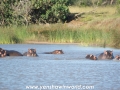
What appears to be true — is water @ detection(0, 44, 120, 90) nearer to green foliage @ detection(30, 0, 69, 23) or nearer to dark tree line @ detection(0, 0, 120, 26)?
dark tree line @ detection(0, 0, 120, 26)

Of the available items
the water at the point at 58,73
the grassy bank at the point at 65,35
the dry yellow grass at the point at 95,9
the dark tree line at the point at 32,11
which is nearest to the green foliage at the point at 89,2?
the dry yellow grass at the point at 95,9

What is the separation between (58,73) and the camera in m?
13.6

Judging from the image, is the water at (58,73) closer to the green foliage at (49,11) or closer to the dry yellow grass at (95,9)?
the green foliage at (49,11)

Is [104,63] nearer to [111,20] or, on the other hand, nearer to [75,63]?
[75,63]

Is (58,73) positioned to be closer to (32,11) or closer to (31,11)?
(31,11)

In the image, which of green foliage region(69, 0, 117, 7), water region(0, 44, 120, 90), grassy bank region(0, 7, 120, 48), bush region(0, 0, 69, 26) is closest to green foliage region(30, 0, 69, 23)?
bush region(0, 0, 69, 26)

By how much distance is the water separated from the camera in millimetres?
11634

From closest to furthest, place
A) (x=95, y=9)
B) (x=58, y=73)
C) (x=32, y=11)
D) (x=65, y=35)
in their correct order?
(x=58, y=73), (x=65, y=35), (x=32, y=11), (x=95, y=9)

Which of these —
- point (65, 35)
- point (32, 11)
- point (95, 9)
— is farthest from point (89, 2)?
point (65, 35)

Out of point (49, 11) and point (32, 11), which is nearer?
point (49, 11)

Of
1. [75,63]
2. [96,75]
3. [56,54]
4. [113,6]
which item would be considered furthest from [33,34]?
[113,6]

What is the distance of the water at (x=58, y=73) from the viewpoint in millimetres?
11634

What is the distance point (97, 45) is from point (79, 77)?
9107 mm

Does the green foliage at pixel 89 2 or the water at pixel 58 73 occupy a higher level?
the green foliage at pixel 89 2
